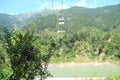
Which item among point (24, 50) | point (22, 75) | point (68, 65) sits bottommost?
point (68, 65)

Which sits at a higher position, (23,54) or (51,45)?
(23,54)

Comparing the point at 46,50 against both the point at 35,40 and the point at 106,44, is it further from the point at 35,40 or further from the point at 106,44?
the point at 106,44

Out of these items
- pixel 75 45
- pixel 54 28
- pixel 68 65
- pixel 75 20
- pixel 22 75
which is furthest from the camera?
pixel 75 20

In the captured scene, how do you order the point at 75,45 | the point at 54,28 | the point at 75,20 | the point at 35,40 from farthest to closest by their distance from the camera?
the point at 75,20 < the point at 54,28 < the point at 75,45 < the point at 35,40

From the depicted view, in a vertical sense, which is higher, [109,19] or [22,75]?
[22,75]

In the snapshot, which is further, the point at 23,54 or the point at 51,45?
the point at 51,45

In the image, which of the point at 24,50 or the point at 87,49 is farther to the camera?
the point at 87,49

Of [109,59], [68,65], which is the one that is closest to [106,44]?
[109,59]
